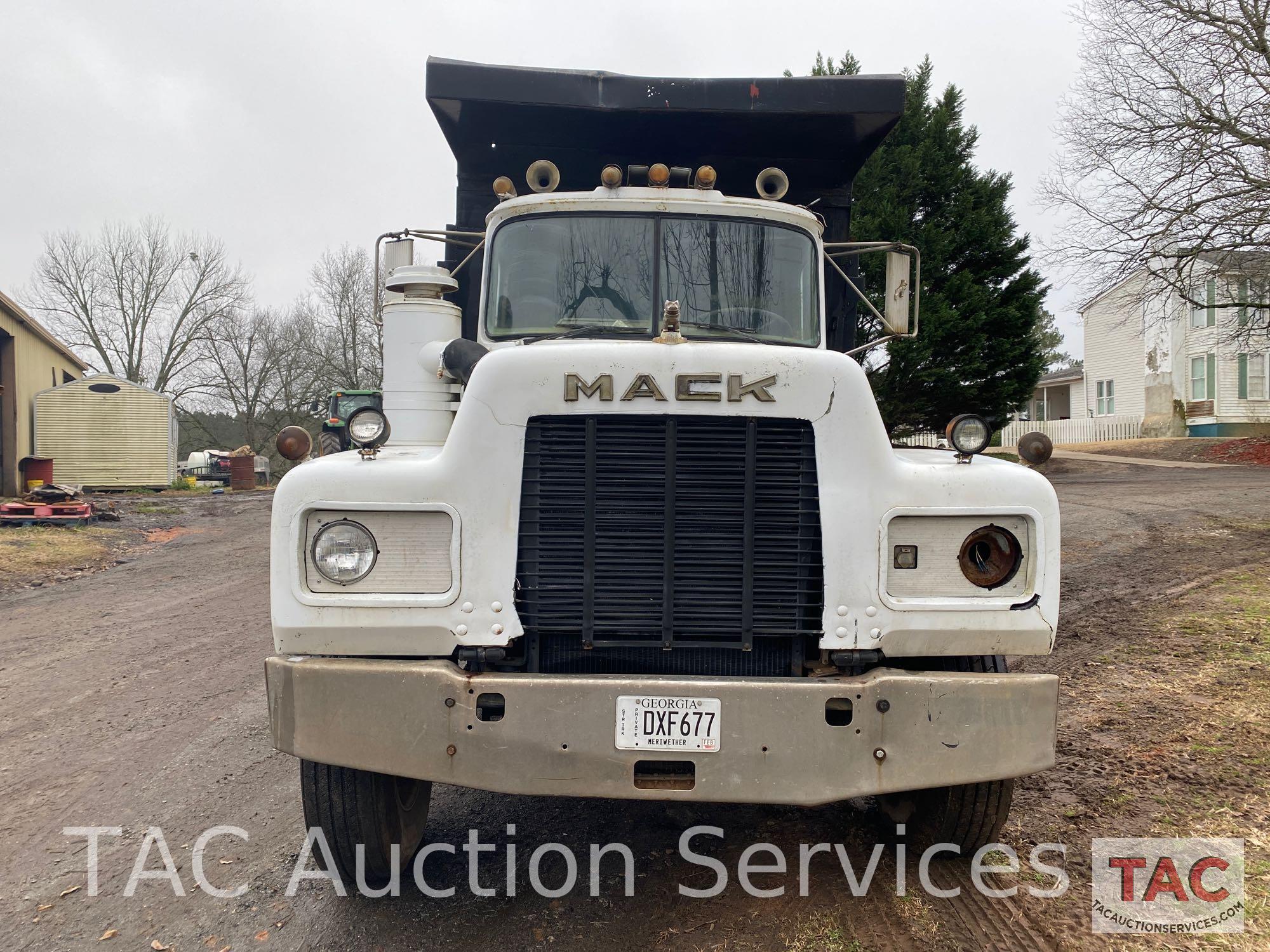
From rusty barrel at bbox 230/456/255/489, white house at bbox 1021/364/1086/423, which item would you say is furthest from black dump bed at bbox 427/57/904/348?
white house at bbox 1021/364/1086/423

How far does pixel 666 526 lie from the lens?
2.92 meters

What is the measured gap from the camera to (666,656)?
3057mm

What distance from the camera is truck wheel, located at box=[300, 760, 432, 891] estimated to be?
122 inches

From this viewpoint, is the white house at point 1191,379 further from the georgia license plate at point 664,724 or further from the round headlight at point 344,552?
the round headlight at point 344,552

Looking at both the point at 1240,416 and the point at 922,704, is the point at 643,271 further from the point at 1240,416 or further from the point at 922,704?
the point at 1240,416

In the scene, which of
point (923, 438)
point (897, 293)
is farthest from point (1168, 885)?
point (923, 438)

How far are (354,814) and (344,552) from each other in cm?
95

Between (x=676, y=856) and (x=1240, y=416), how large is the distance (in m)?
34.4

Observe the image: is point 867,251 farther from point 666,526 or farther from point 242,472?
point 242,472

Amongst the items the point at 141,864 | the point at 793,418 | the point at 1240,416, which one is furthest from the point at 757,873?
the point at 1240,416

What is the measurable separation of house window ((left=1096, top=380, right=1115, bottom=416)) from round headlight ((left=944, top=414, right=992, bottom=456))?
39187 mm

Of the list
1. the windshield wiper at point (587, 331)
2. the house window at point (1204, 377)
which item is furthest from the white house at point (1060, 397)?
the windshield wiper at point (587, 331)

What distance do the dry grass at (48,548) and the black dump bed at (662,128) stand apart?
31.3 feet

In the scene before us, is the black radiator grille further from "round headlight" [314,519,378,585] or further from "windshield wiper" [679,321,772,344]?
"windshield wiper" [679,321,772,344]
